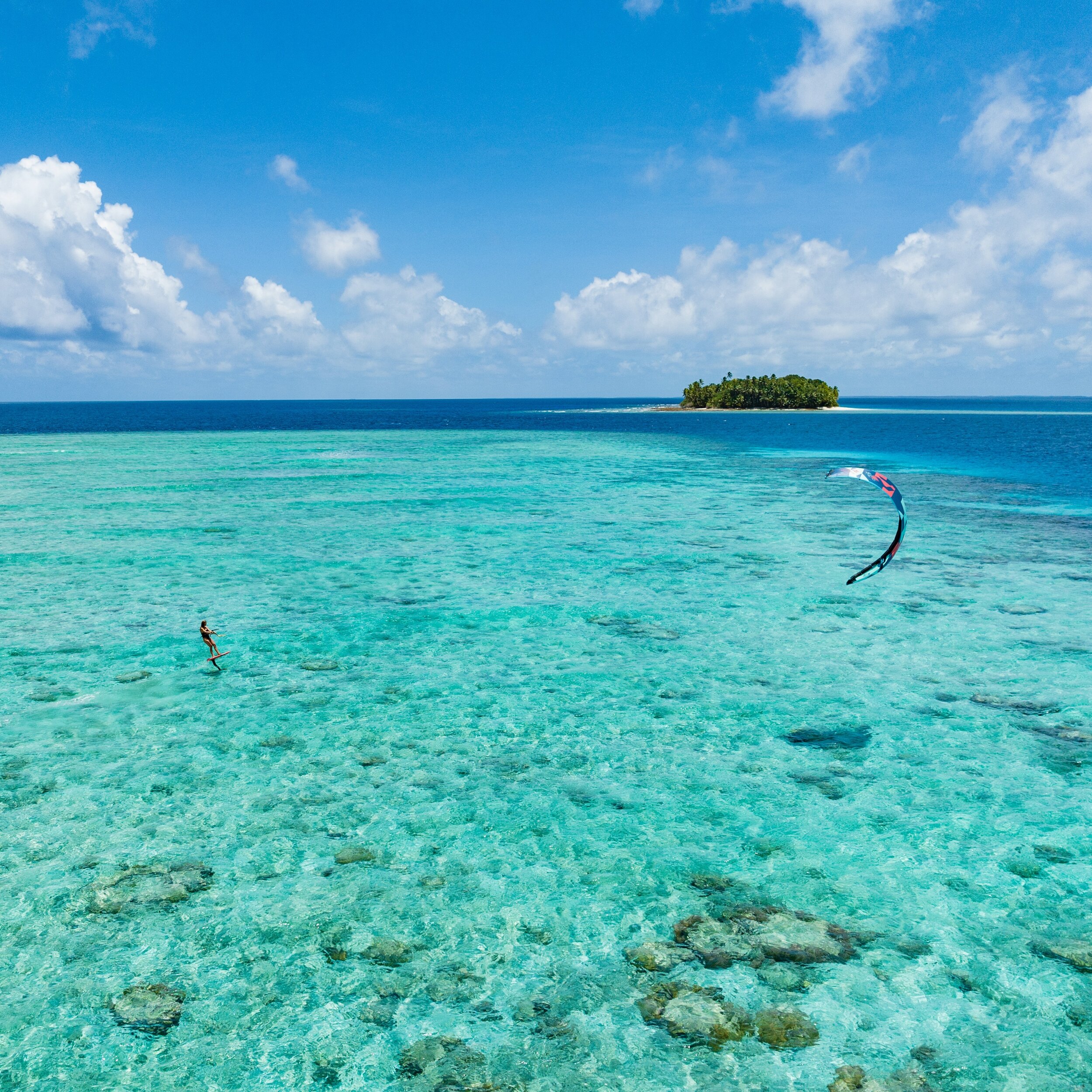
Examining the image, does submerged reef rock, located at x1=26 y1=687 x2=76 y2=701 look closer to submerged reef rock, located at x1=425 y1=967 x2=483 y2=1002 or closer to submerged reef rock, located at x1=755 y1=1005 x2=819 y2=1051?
submerged reef rock, located at x1=425 y1=967 x2=483 y2=1002

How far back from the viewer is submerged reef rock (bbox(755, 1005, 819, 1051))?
8.12 metres

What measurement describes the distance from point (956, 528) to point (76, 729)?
3679 centimetres

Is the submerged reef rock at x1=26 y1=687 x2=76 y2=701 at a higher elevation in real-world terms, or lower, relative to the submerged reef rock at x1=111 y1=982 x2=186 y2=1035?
higher

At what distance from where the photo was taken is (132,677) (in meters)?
18.4

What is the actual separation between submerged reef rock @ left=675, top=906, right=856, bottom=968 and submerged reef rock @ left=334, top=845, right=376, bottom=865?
14.4ft

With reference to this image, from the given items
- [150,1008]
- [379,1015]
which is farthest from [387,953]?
[150,1008]

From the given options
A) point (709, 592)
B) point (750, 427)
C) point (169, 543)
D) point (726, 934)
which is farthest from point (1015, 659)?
point (750, 427)

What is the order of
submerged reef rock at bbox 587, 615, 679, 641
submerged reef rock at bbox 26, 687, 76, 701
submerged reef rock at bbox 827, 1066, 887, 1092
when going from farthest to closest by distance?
submerged reef rock at bbox 587, 615, 679, 641, submerged reef rock at bbox 26, 687, 76, 701, submerged reef rock at bbox 827, 1066, 887, 1092

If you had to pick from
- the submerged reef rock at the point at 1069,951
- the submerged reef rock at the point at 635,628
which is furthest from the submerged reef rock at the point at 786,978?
the submerged reef rock at the point at 635,628

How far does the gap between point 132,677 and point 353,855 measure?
9.86m

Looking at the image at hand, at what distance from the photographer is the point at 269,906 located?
33.6ft

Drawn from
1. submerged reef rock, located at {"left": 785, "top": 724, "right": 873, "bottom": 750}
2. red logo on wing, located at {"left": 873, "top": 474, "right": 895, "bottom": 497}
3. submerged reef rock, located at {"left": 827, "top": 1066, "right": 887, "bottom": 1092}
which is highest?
red logo on wing, located at {"left": 873, "top": 474, "right": 895, "bottom": 497}

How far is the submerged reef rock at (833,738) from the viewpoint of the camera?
15.0 m

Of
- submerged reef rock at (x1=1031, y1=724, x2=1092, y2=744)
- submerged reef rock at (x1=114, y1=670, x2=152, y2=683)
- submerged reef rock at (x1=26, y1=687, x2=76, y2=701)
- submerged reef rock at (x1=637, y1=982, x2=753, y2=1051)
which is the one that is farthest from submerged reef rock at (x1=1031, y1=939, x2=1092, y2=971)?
submerged reef rock at (x1=26, y1=687, x2=76, y2=701)
